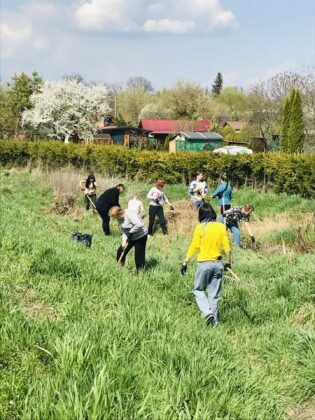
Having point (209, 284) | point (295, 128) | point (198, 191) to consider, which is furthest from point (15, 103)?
point (209, 284)

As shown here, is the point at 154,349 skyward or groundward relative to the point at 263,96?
groundward

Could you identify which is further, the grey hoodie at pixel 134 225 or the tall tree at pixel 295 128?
the tall tree at pixel 295 128

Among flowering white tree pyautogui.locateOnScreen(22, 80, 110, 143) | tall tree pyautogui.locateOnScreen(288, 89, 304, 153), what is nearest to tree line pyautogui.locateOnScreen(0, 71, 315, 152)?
flowering white tree pyautogui.locateOnScreen(22, 80, 110, 143)

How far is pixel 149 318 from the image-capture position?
4691 mm

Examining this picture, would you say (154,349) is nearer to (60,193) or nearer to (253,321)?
(253,321)

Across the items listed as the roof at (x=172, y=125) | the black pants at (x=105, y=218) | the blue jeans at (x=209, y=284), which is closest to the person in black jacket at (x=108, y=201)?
the black pants at (x=105, y=218)

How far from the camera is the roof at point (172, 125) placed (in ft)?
174

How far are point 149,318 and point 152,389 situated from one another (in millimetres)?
1267

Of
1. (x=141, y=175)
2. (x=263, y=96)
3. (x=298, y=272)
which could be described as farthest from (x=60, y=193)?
(x=263, y=96)

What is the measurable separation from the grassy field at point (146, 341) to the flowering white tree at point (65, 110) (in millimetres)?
42841

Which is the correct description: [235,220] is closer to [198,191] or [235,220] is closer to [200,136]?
[198,191]

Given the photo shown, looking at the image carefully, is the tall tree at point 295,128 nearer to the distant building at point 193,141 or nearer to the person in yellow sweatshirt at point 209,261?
the distant building at point 193,141

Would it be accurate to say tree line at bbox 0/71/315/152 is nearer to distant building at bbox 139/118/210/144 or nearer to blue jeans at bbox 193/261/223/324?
distant building at bbox 139/118/210/144

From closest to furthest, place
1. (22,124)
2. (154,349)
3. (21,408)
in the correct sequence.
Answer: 1. (21,408)
2. (154,349)
3. (22,124)
